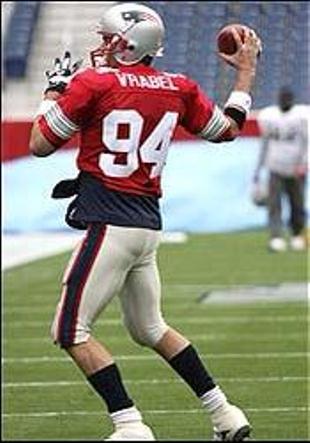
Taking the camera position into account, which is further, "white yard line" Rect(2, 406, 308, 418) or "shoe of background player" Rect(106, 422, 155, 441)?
"white yard line" Rect(2, 406, 308, 418)

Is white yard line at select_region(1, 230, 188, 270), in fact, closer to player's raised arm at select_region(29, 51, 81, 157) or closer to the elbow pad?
the elbow pad

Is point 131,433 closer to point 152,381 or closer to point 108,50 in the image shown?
point 108,50

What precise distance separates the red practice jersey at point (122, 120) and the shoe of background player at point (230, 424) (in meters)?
0.88

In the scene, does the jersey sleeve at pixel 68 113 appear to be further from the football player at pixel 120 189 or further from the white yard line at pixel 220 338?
the white yard line at pixel 220 338

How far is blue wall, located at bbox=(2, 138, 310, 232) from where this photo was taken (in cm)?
1888

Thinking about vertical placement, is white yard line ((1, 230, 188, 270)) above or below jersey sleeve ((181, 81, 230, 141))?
below

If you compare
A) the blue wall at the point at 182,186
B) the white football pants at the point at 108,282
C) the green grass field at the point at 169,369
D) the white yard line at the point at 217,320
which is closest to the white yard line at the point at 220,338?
the green grass field at the point at 169,369

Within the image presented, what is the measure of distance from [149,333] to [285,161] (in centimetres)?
1059

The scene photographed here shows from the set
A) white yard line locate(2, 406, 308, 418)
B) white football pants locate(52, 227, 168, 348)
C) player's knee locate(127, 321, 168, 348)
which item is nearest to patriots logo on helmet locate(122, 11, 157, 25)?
white football pants locate(52, 227, 168, 348)

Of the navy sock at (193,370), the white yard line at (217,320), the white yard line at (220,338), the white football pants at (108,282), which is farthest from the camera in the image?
the white yard line at (217,320)

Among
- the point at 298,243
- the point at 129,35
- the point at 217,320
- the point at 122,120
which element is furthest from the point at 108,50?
the point at 298,243

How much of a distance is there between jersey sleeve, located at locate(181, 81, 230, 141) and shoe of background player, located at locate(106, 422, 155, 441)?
1.18m

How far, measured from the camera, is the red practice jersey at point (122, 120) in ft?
21.6

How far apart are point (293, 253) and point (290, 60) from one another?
1998 millimetres
